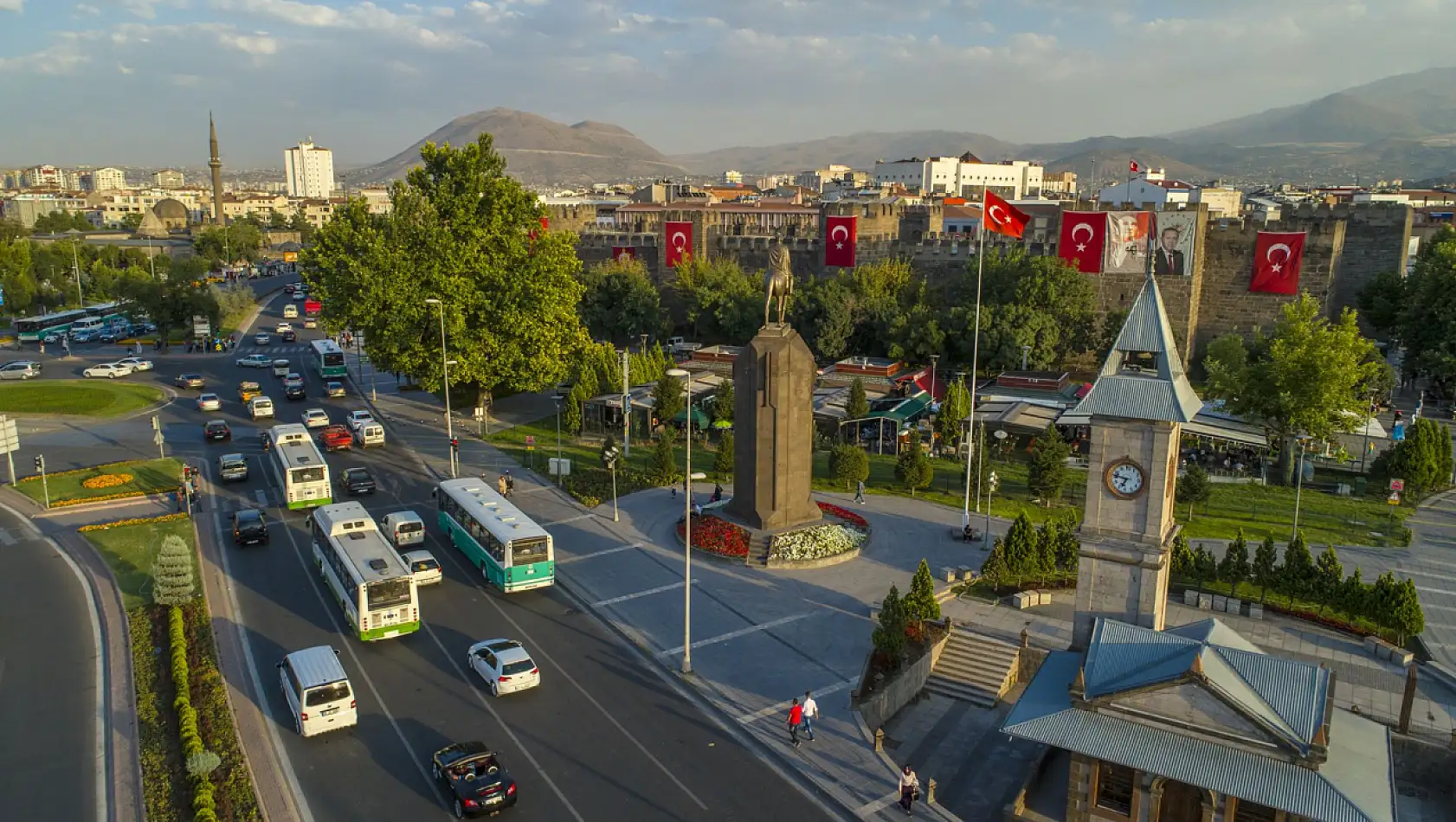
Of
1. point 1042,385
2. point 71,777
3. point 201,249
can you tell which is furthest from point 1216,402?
point 201,249

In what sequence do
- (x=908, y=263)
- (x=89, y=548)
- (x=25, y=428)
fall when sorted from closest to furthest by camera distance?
(x=89, y=548) < (x=25, y=428) < (x=908, y=263)

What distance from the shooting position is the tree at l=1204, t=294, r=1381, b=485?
3741cm

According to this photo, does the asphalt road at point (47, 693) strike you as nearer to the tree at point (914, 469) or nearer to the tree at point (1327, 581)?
the tree at point (914, 469)

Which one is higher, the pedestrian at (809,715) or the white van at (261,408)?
the white van at (261,408)

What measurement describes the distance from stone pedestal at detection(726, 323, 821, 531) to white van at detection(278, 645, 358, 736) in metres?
15.6

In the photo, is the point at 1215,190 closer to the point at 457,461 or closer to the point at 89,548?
the point at 457,461

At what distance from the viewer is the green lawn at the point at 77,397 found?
55.3m

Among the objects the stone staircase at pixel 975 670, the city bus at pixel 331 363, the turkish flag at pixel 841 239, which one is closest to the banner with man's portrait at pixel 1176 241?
the turkish flag at pixel 841 239

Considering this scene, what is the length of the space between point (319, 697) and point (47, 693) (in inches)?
310

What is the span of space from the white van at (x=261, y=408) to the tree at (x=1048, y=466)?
42.5 m

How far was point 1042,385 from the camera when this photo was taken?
5175 cm

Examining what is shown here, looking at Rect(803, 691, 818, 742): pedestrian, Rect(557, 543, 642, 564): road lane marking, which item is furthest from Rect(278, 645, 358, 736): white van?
Rect(557, 543, 642, 564): road lane marking

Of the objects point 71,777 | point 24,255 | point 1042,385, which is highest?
point 24,255

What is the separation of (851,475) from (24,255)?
102 m
